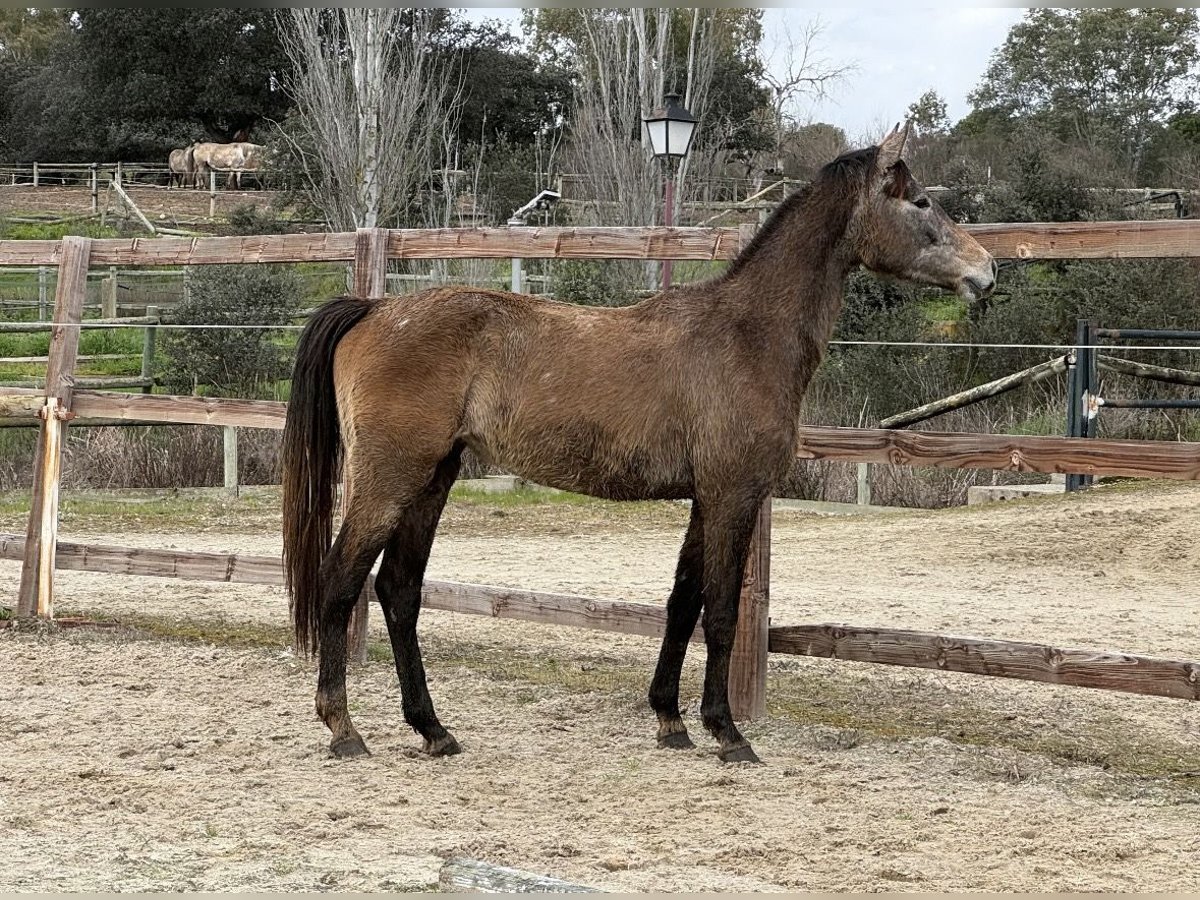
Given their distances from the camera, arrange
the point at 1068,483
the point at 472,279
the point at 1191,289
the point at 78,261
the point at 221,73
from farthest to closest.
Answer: the point at 221,73, the point at 472,279, the point at 1191,289, the point at 1068,483, the point at 78,261

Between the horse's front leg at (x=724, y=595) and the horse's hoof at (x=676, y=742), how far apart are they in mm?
133

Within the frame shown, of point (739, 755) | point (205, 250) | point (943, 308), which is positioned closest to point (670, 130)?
point (943, 308)

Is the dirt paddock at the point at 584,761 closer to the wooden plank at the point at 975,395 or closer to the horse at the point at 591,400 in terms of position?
the horse at the point at 591,400

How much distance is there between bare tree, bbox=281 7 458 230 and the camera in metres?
22.4

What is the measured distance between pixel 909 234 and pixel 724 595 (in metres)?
1.43

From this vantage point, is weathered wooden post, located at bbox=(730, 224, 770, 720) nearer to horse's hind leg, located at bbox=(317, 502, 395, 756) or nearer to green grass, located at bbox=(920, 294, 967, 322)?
horse's hind leg, located at bbox=(317, 502, 395, 756)

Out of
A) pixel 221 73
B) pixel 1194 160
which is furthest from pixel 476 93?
pixel 1194 160

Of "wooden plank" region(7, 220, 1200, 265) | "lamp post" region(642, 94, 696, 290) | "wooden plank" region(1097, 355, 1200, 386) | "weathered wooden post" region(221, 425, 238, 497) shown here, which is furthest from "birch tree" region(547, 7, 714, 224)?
"wooden plank" region(7, 220, 1200, 265)

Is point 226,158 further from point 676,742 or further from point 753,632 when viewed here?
point 676,742

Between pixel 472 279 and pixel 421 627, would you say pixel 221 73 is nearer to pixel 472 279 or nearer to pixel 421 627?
pixel 472 279

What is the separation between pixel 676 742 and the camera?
491cm

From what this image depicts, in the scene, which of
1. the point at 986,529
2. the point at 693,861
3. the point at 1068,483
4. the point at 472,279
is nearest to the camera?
the point at 693,861

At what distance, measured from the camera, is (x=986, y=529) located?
402 inches

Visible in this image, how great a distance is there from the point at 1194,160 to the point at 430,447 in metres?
19.9
